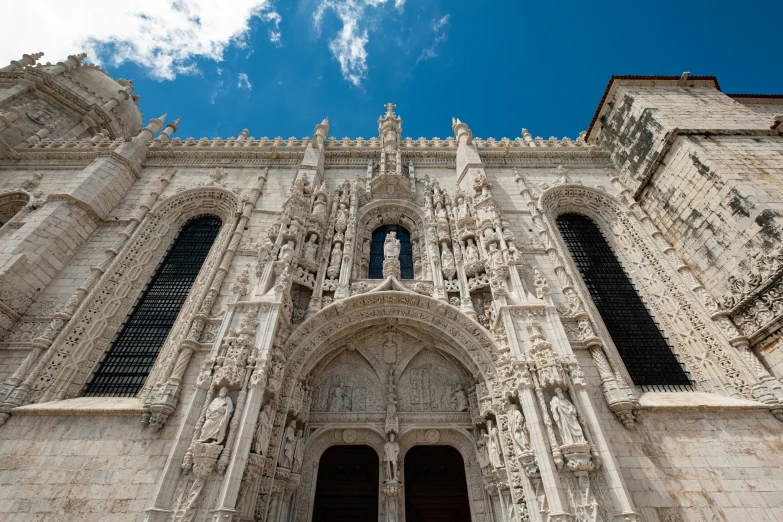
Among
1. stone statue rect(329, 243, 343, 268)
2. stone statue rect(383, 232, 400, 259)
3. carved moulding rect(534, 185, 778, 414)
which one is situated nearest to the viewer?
carved moulding rect(534, 185, 778, 414)

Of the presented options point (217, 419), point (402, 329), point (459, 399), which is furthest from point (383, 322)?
point (217, 419)

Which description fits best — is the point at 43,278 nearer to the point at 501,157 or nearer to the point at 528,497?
the point at 528,497

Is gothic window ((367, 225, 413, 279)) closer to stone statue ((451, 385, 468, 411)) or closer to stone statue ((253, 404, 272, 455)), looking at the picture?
stone statue ((451, 385, 468, 411))

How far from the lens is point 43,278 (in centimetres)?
978

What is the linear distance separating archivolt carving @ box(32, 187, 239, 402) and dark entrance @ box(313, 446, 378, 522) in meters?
4.45

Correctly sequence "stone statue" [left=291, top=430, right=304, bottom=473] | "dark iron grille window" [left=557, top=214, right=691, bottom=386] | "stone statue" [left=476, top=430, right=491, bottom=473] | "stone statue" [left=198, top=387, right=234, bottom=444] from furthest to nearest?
"dark iron grille window" [left=557, top=214, right=691, bottom=386] → "stone statue" [left=476, top=430, right=491, bottom=473] → "stone statue" [left=291, top=430, right=304, bottom=473] → "stone statue" [left=198, top=387, right=234, bottom=444]

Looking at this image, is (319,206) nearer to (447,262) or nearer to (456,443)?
(447,262)

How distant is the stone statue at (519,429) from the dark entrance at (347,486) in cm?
321

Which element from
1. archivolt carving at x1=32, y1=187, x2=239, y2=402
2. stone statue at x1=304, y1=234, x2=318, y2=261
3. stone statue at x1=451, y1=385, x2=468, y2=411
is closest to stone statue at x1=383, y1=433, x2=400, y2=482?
stone statue at x1=451, y1=385, x2=468, y2=411

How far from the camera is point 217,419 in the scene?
646 cm

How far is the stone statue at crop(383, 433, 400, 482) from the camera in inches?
302

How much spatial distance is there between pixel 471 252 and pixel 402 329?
2732 millimetres

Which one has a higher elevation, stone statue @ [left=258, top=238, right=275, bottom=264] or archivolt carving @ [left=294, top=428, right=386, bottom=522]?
stone statue @ [left=258, top=238, right=275, bottom=264]

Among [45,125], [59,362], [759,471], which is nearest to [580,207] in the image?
[759,471]
